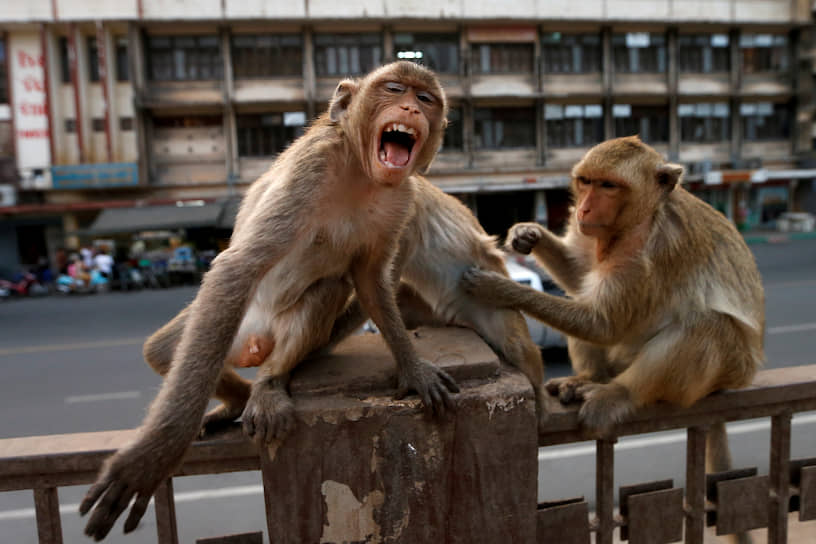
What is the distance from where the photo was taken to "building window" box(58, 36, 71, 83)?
19.6 metres

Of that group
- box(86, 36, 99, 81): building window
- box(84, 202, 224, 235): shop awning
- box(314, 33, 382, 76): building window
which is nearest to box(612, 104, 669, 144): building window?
box(314, 33, 382, 76): building window

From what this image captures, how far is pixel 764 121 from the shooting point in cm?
2425

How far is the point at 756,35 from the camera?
23688 millimetres

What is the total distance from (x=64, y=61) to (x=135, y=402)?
54.6 feet

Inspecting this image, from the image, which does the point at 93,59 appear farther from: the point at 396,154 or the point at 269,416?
the point at 269,416

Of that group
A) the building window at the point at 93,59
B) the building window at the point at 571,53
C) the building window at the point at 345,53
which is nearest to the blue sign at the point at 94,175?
the building window at the point at 93,59

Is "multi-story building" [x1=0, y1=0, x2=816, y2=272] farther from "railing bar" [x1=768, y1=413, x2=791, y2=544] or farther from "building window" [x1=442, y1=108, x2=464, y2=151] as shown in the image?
"railing bar" [x1=768, y1=413, x2=791, y2=544]

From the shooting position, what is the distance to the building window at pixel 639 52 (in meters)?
22.4

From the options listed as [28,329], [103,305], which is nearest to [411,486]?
[28,329]

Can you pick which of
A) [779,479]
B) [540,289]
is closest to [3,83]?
[540,289]

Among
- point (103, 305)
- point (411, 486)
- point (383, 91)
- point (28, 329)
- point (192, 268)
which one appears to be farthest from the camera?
point (192, 268)

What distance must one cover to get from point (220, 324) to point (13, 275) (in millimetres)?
19638

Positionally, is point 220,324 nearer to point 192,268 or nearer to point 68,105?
point 192,268

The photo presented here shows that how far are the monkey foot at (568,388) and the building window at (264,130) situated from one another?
19.2 metres
